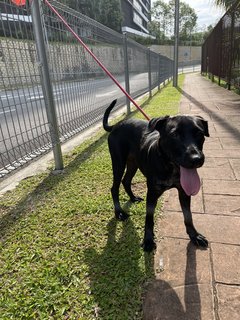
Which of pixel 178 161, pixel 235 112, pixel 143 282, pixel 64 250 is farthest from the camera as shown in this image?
pixel 235 112

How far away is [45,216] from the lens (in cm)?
314

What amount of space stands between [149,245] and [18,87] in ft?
8.26

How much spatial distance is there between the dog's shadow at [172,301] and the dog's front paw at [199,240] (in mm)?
333

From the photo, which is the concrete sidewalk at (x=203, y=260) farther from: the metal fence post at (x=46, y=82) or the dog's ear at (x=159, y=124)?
the metal fence post at (x=46, y=82)

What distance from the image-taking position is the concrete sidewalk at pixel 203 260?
1889 millimetres

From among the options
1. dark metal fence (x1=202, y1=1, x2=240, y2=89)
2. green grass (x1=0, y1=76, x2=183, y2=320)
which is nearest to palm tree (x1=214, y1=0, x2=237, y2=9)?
dark metal fence (x1=202, y1=1, x2=240, y2=89)

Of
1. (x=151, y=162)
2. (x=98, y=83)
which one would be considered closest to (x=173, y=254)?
(x=151, y=162)

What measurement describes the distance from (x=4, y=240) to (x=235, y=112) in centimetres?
694

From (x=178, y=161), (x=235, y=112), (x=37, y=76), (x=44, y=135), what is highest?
(x=37, y=76)

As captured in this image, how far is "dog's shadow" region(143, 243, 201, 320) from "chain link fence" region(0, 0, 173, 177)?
2.29 metres

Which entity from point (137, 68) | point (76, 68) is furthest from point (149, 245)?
point (137, 68)

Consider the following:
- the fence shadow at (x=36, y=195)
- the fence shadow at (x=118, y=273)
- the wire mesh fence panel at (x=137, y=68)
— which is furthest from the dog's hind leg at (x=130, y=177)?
the wire mesh fence panel at (x=137, y=68)

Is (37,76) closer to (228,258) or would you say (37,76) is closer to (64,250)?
(64,250)

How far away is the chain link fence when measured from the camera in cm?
344
